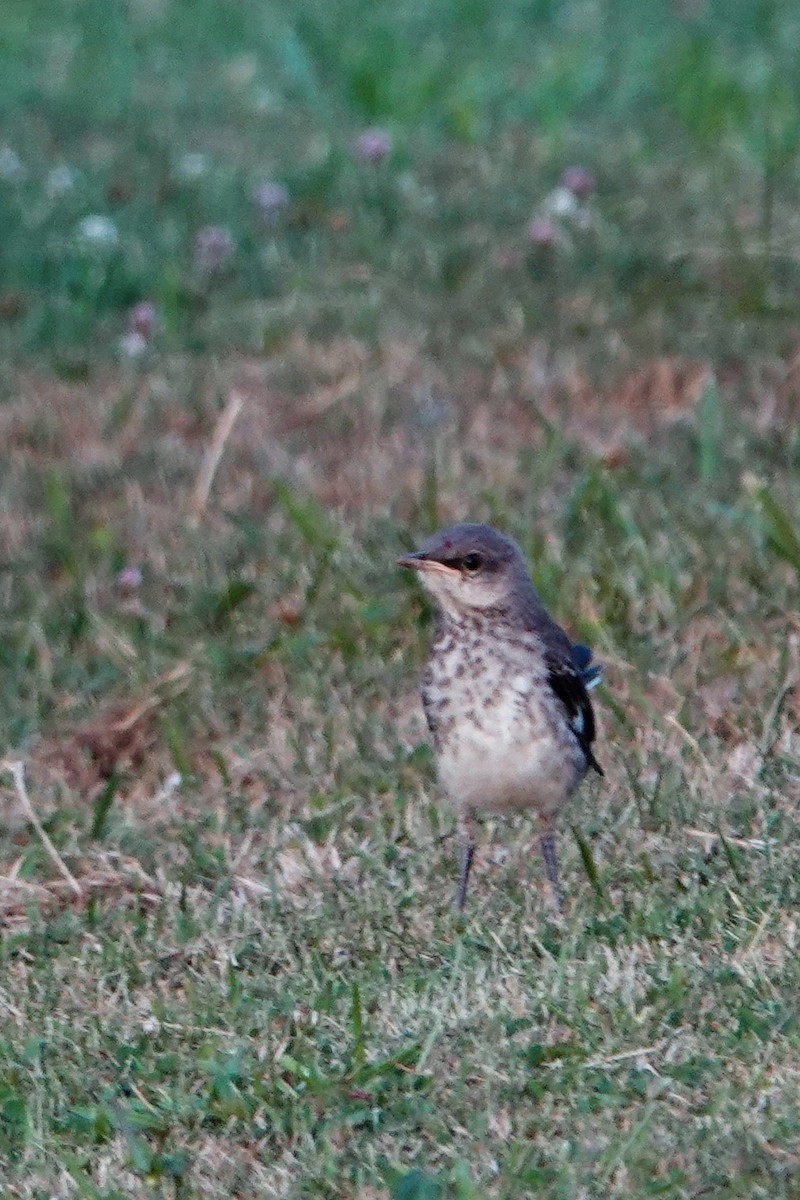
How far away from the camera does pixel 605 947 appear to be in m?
4.34

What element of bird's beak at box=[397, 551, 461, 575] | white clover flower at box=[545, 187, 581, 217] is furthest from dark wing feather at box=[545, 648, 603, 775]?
white clover flower at box=[545, 187, 581, 217]

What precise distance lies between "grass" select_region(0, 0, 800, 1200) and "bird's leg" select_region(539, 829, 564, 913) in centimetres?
5

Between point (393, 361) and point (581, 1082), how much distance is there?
4.03 meters

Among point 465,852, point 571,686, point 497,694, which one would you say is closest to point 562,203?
point 571,686

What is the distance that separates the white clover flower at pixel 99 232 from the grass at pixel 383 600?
0.06m

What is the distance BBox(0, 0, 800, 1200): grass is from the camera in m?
3.92

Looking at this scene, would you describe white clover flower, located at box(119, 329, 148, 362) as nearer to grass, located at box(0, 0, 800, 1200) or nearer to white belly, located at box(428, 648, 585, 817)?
grass, located at box(0, 0, 800, 1200)

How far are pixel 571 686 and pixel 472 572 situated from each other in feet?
1.06

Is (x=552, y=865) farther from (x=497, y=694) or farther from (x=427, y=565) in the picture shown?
(x=427, y=565)

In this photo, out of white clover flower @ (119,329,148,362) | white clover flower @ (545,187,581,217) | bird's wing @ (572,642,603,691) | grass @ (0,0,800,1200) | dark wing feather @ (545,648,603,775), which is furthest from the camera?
white clover flower @ (545,187,581,217)

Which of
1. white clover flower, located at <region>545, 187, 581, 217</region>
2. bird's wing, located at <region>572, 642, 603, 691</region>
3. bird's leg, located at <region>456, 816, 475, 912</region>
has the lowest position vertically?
bird's leg, located at <region>456, 816, 475, 912</region>

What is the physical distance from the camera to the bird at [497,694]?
4645 mm

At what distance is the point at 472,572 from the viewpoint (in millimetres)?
4871

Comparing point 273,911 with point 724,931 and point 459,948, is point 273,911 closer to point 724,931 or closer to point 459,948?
point 459,948
